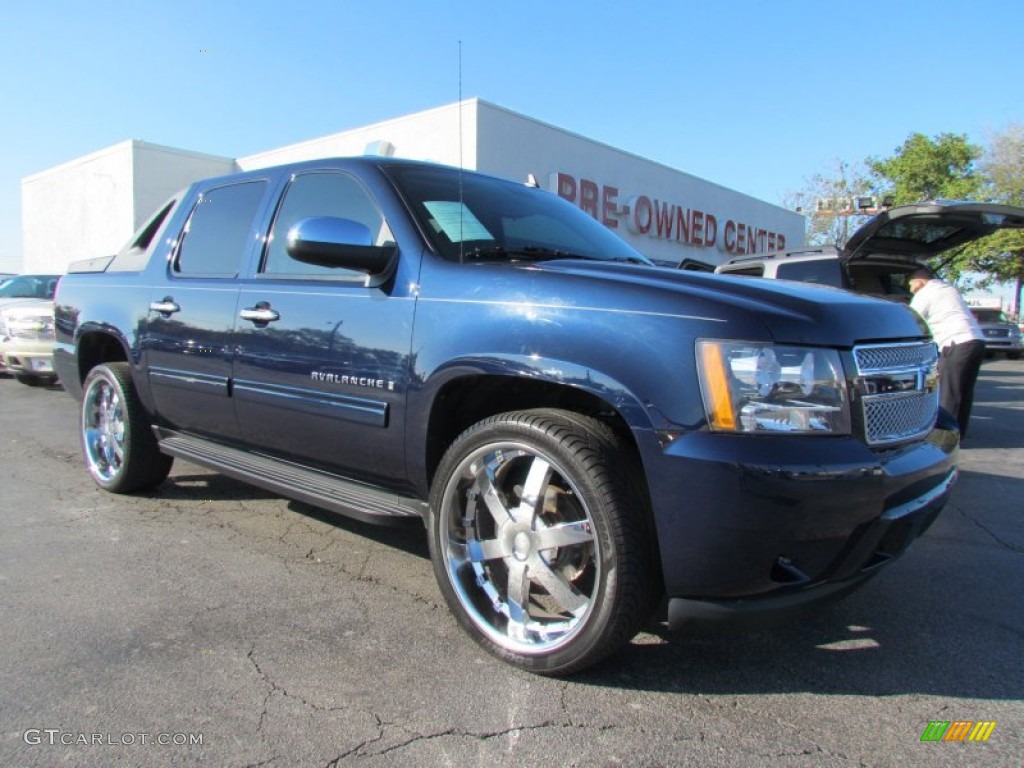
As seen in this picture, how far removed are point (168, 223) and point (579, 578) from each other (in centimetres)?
335

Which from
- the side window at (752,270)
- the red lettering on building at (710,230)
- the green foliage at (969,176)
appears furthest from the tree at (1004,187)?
the side window at (752,270)

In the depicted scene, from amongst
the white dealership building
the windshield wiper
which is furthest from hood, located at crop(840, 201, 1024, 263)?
the white dealership building

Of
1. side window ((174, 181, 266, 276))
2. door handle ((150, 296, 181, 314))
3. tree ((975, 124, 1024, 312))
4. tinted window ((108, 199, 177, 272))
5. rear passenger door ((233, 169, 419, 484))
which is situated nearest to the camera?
rear passenger door ((233, 169, 419, 484))

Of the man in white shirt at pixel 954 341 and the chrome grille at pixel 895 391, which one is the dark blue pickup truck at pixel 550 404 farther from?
the man in white shirt at pixel 954 341

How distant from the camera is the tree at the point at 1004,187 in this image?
31516mm

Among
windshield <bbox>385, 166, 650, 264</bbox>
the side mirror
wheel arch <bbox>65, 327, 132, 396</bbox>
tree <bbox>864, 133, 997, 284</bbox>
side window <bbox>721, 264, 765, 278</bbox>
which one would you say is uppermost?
tree <bbox>864, 133, 997, 284</bbox>

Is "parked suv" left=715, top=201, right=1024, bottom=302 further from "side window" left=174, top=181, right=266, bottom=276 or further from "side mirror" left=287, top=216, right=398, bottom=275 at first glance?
"side window" left=174, top=181, right=266, bottom=276

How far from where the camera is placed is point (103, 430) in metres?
4.80

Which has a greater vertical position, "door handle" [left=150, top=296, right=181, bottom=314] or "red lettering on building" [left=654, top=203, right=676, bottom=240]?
"red lettering on building" [left=654, top=203, right=676, bottom=240]

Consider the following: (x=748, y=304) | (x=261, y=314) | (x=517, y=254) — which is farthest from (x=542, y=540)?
(x=261, y=314)

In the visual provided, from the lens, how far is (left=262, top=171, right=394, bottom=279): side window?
3.21 m

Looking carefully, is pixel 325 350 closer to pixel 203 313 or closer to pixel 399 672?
pixel 203 313

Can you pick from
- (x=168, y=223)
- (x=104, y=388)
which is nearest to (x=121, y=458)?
(x=104, y=388)

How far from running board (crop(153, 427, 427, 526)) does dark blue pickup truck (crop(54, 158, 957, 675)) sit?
0.02 meters
